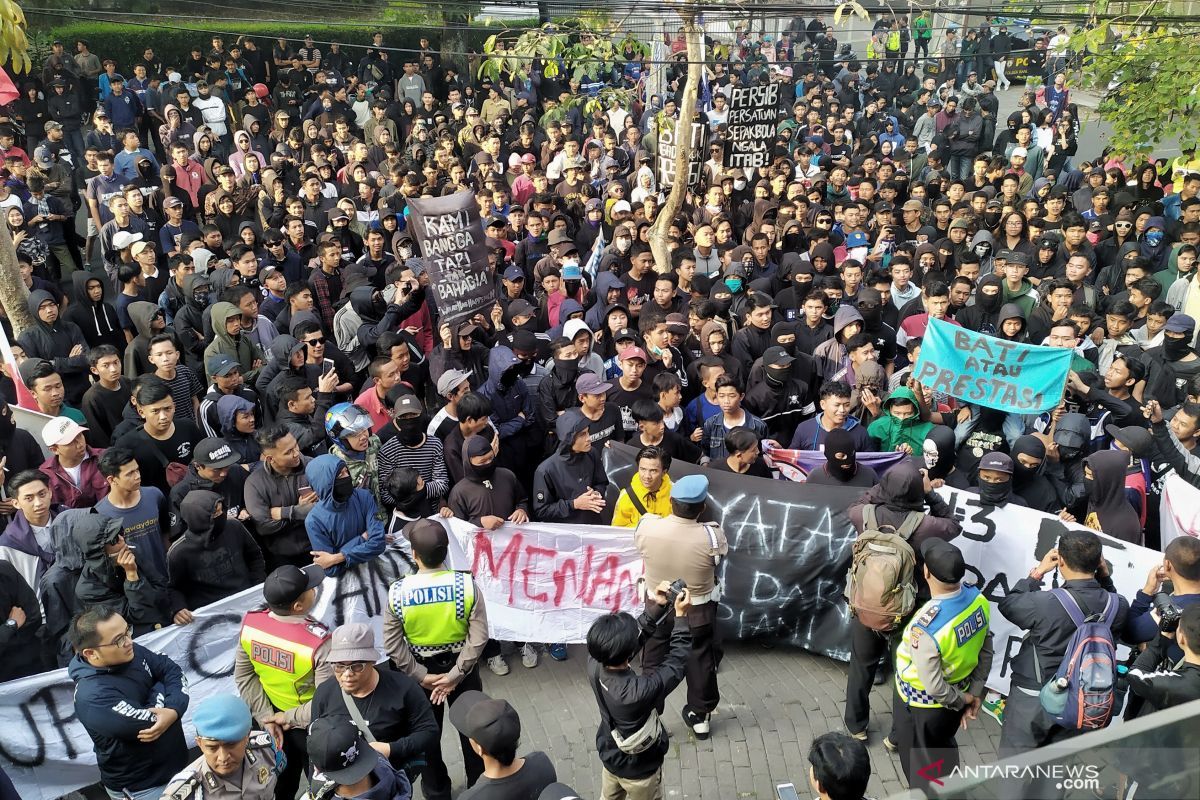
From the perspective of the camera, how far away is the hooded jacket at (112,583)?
5.38m

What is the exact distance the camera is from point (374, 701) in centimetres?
468

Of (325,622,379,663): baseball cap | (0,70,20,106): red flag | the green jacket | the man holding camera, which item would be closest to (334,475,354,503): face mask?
(325,622,379,663): baseball cap

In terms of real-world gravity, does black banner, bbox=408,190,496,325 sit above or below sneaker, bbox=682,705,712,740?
above

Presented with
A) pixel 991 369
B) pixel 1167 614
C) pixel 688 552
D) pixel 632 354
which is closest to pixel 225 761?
pixel 688 552

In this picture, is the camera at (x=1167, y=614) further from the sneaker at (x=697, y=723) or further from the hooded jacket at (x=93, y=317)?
the hooded jacket at (x=93, y=317)

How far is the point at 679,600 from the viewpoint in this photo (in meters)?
5.01

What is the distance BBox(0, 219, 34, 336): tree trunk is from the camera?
29.6 ft

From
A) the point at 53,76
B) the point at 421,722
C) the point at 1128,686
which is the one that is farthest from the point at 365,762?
the point at 53,76

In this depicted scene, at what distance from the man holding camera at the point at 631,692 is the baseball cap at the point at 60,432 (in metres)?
3.78

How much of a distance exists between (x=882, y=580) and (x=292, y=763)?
3.18 meters

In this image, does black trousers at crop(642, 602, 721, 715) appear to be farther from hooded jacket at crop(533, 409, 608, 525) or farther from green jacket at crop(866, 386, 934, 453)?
green jacket at crop(866, 386, 934, 453)

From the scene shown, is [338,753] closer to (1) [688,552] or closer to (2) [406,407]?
(1) [688,552]

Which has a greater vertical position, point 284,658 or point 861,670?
point 284,658

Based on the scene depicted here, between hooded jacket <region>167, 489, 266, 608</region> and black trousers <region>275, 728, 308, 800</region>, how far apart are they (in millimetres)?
1115
